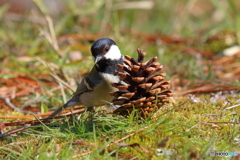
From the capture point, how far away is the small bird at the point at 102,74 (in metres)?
2.08

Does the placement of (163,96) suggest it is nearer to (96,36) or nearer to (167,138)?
(167,138)

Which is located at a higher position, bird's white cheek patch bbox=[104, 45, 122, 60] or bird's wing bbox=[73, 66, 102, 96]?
bird's white cheek patch bbox=[104, 45, 122, 60]

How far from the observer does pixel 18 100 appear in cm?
259

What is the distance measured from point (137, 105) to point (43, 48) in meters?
2.16

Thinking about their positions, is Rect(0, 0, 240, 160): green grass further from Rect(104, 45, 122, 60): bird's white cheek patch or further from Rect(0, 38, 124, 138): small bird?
Rect(104, 45, 122, 60): bird's white cheek patch

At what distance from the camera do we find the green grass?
1.46m

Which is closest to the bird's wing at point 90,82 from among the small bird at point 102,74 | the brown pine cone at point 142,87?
the small bird at point 102,74

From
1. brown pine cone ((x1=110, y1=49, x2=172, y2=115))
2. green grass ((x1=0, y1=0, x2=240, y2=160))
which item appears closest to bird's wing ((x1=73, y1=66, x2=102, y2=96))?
green grass ((x1=0, y1=0, x2=240, y2=160))

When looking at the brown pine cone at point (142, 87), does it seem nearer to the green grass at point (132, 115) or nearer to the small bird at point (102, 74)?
the green grass at point (132, 115)

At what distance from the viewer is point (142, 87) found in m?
1.63

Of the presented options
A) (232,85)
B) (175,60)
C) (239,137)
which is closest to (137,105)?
(239,137)

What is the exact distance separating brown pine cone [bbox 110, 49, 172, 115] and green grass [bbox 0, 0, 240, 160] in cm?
6

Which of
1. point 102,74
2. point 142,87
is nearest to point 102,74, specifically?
point 102,74

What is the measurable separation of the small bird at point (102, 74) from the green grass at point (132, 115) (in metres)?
0.17
